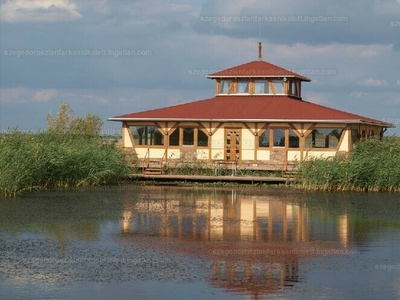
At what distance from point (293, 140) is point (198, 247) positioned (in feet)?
66.4

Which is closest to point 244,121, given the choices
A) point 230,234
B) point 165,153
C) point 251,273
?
point 165,153

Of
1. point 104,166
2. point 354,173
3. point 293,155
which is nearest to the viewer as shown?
point 354,173

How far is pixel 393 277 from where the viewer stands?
15.7 metres

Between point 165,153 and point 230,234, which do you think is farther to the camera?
point 165,153

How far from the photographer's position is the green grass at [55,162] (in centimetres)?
3039

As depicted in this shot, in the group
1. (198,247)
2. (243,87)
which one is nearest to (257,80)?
(243,87)

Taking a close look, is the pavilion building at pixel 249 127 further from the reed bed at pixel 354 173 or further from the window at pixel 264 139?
the reed bed at pixel 354 173

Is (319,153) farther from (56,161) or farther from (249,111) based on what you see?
(56,161)

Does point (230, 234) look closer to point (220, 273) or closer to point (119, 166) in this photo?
point (220, 273)

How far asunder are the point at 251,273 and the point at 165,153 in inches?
959

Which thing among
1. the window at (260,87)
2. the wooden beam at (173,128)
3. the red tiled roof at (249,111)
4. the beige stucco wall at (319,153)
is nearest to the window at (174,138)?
the wooden beam at (173,128)

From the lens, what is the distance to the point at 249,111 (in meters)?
39.8

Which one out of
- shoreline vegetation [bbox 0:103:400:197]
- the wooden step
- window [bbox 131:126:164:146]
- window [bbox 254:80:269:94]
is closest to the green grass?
shoreline vegetation [bbox 0:103:400:197]

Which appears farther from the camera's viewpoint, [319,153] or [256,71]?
[256,71]
